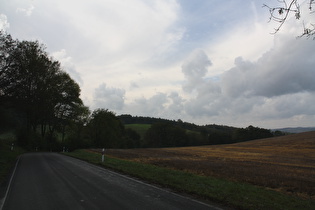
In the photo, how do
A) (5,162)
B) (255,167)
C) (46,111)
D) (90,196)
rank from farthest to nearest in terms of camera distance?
1. (46,111)
2. (255,167)
3. (5,162)
4. (90,196)

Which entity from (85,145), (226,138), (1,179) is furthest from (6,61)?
(226,138)

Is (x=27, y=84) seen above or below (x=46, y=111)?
above

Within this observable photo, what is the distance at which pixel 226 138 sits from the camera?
9962cm

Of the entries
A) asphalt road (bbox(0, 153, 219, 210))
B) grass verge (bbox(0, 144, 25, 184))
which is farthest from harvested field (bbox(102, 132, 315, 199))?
grass verge (bbox(0, 144, 25, 184))

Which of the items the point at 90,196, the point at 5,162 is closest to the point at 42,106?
the point at 5,162

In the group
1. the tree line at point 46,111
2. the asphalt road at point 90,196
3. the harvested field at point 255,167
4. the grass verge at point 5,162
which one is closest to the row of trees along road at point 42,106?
the tree line at point 46,111

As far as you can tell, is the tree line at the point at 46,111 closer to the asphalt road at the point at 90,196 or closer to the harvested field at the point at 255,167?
the harvested field at the point at 255,167

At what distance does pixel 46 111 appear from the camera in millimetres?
28797

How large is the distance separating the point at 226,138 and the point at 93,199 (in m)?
98.5

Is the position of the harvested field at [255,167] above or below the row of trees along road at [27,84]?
below

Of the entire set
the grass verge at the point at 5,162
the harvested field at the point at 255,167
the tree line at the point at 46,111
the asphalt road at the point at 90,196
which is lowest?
the harvested field at the point at 255,167

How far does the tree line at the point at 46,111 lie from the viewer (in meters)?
21.6

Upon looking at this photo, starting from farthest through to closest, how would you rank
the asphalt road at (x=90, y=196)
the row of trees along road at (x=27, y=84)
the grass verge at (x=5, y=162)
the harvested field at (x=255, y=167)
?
the row of trees along road at (x=27, y=84)
the grass verge at (x=5, y=162)
the harvested field at (x=255, y=167)
the asphalt road at (x=90, y=196)

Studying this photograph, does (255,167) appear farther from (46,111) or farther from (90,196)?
(46,111)
